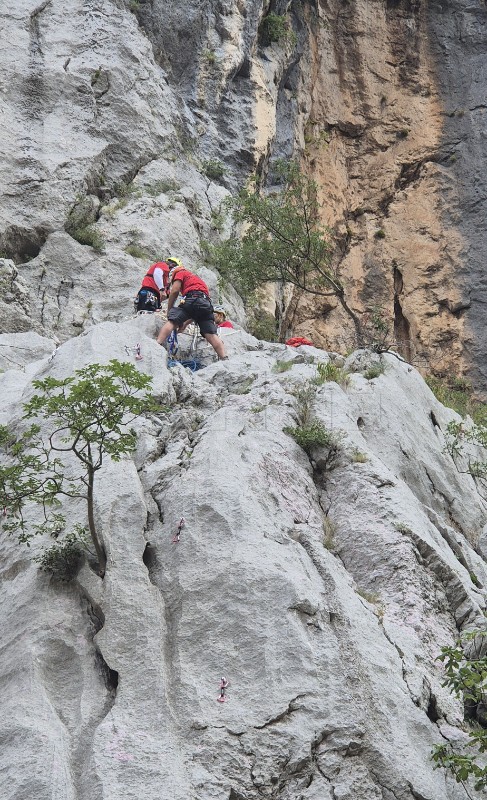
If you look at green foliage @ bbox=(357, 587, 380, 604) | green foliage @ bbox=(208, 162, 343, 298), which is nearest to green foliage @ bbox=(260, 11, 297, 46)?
green foliage @ bbox=(208, 162, 343, 298)

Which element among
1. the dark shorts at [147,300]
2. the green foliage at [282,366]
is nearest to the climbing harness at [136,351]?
the green foliage at [282,366]

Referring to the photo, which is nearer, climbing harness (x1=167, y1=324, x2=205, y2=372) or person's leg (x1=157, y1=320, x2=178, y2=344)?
person's leg (x1=157, y1=320, x2=178, y2=344)

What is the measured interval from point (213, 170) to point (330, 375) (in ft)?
44.0

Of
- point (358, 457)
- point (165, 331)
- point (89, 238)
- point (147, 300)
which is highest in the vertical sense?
point (358, 457)

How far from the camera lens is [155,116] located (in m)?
23.4

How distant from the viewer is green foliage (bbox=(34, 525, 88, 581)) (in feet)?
27.9

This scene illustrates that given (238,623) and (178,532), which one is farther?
(178,532)

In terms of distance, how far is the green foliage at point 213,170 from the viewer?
80.3 ft

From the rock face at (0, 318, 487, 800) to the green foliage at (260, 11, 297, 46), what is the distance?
19.3 m

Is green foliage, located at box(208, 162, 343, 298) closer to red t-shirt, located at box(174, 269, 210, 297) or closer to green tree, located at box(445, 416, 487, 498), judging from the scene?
green tree, located at box(445, 416, 487, 498)

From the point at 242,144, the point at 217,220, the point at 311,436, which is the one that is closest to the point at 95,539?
the point at 311,436

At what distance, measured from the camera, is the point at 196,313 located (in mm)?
13297

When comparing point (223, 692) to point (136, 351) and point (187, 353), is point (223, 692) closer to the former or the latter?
point (136, 351)

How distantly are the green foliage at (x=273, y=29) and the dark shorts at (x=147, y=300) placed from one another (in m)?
15.1
